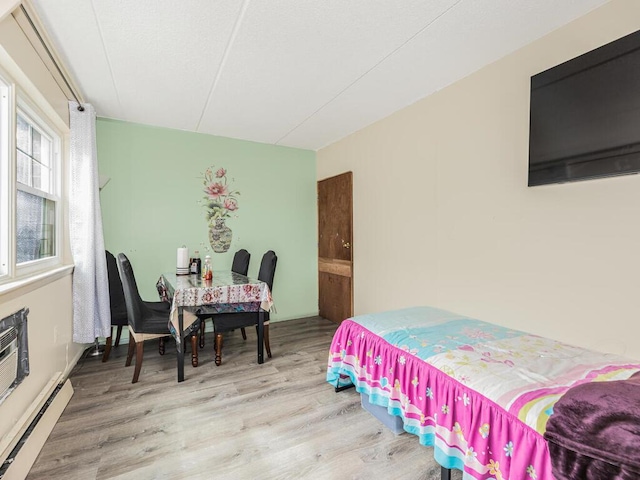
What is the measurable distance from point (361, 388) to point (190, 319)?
149 centimetres

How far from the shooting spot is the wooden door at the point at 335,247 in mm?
3738

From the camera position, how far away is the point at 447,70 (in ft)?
7.32

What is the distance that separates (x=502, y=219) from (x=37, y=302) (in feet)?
10.3

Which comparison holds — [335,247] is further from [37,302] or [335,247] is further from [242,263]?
[37,302]

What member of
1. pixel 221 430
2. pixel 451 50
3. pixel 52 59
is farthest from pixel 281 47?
pixel 221 430

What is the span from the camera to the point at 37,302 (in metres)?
1.84

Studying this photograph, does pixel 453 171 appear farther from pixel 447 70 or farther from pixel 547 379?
pixel 547 379

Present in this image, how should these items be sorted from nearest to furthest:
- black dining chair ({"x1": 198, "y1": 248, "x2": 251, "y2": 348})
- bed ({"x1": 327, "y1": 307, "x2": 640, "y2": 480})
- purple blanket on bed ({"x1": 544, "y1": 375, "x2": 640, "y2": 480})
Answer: purple blanket on bed ({"x1": 544, "y1": 375, "x2": 640, "y2": 480}), bed ({"x1": 327, "y1": 307, "x2": 640, "y2": 480}), black dining chair ({"x1": 198, "y1": 248, "x2": 251, "y2": 348})

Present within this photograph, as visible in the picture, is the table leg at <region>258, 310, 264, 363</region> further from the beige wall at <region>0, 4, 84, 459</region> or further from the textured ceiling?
the textured ceiling

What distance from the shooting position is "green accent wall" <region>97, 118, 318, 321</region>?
10.8 ft

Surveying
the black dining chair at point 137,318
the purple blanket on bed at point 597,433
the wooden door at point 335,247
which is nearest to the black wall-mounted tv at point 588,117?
the purple blanket on bed at point 597,433

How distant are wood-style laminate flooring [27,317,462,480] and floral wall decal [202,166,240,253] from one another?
156 centimetres

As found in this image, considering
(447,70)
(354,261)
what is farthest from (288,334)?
(447,70)

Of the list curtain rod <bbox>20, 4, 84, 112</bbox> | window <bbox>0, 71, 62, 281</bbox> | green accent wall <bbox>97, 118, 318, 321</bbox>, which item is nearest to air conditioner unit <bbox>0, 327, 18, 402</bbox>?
window <bbox>0, 71, 62, 281</bbox>
